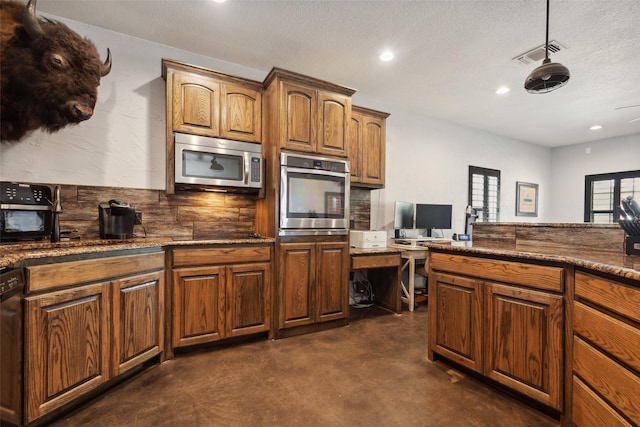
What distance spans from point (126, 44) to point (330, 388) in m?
3.36

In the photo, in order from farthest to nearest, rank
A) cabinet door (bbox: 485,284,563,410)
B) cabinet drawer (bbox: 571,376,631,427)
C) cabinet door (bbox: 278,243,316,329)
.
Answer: cabinet door (bbox: 278,243,316,329) → cabinet door (bbox: 485,284,563,410) → cabinet drawer (bbox: 571,376,631,427)

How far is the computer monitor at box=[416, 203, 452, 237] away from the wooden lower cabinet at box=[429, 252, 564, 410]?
2148mm

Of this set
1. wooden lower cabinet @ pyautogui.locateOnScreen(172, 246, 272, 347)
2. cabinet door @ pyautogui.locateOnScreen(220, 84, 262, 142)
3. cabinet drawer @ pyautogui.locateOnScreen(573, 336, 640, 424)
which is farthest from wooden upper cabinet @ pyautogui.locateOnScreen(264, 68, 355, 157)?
cabinet drawer @ pyautogui.locateOnScreen(573, 336, 640, 424)

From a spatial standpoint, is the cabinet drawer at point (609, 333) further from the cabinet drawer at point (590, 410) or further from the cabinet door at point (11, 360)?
the cabinet door at point (11, 360)

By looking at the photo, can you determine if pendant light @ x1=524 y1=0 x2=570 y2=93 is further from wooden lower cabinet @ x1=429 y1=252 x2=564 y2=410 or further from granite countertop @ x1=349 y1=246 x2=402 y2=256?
granite countertop @ x1=349 y1=246 x2=402 y2=256

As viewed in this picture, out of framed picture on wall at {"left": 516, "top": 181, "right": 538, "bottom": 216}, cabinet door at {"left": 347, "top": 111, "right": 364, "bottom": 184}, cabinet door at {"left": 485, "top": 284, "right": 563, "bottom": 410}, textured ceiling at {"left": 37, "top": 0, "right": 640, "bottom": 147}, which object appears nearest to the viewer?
cabinet door at {"left": 485, "top": 284, "right": 563, "bottom": 410}

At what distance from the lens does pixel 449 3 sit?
2246mm

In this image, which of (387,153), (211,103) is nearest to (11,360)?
(211,103)

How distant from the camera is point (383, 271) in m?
3.85

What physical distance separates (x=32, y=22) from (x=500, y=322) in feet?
11.5

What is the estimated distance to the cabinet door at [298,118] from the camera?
9.19ft

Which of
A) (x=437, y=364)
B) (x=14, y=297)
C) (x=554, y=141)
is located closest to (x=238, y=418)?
(x=14, y=297)

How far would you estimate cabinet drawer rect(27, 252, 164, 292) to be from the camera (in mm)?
1559

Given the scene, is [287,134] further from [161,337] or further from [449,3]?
[161,337]
